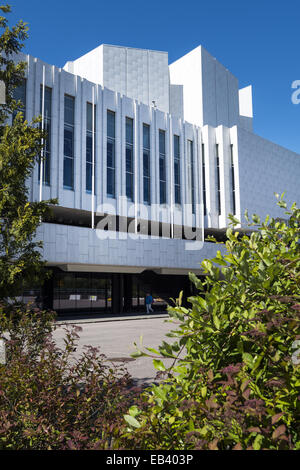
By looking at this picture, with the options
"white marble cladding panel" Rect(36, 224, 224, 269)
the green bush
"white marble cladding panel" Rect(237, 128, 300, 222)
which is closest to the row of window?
"white marble cladding panel" Rect(36, 224, 224, 269)

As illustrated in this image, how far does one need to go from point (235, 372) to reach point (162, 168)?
31.6m

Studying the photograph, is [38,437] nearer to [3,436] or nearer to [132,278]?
[3,436]

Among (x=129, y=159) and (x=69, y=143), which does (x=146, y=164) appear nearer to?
(x=129, y=159)

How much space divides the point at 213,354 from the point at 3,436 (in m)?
2.12

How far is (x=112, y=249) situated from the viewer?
27.1 metres

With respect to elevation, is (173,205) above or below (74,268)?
above

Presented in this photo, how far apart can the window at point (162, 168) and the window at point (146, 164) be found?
1536 mm

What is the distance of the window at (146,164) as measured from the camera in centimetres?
3131

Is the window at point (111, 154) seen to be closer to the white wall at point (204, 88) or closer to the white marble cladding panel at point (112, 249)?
the white marble cladding panel at point (112, 249)

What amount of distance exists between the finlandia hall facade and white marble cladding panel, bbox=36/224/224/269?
8cm

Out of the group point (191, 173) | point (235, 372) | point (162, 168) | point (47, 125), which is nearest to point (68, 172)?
point (47, 125)

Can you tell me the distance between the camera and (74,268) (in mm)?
26016

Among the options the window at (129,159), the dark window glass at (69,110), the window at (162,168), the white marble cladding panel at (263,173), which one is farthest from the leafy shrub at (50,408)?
the white marble cladding panel at (263,173)
